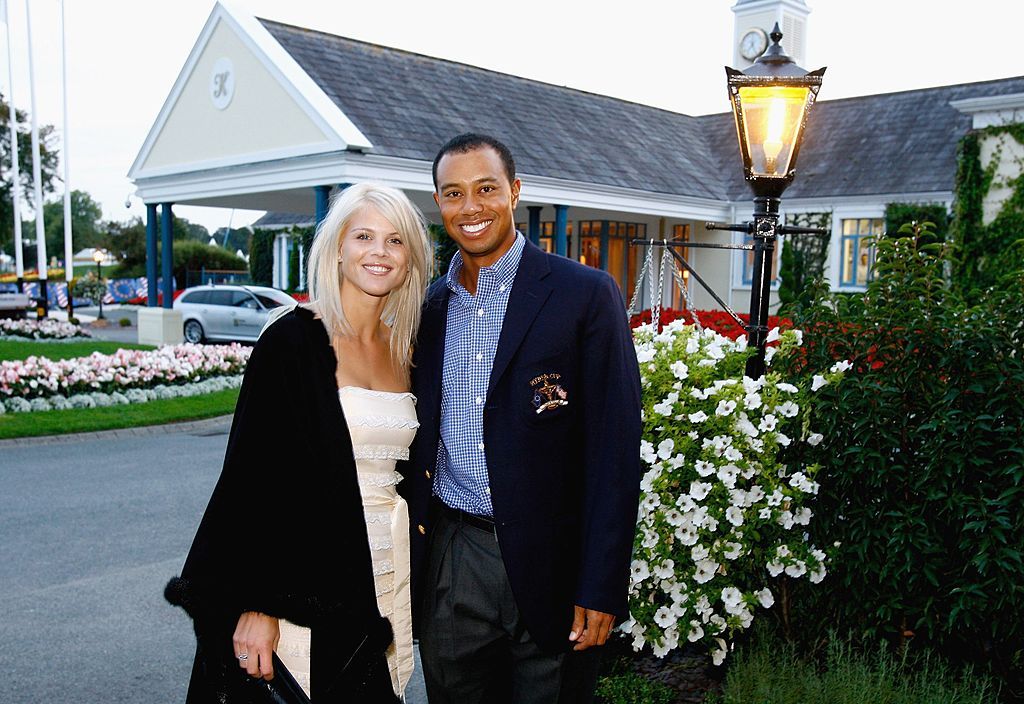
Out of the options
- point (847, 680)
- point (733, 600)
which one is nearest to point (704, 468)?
point (733, 600)

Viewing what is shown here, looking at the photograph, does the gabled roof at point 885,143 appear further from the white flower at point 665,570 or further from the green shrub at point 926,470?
the white flower at point 665,570

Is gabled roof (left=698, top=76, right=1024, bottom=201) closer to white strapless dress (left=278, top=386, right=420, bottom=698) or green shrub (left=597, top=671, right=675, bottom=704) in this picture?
green shrub (left=597, top=671, right=675, bottom=704)

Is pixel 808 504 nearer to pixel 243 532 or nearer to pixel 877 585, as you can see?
pixel 877 585

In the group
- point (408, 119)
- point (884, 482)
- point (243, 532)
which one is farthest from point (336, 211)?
point (408, 119)

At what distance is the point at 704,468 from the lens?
3588 mm

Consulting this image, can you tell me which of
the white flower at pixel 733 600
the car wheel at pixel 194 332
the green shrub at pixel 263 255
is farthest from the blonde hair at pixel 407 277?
the green shrub at pixel 263 255

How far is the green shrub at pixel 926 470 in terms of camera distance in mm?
3270

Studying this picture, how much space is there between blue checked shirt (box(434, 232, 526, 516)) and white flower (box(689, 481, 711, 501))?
1.29 m

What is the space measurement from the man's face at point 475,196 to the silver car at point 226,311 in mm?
19151

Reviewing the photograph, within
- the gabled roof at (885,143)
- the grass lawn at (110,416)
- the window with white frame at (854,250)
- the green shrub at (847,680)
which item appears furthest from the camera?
the window with white frame at (854,250)

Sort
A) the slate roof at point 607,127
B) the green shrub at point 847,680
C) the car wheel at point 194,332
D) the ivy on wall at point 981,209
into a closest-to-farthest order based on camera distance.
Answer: the green shrub at point 847,680 < the ivy on wall at point 981,209 < the slate roof at point 607,127 < the car wheel at point 194,332

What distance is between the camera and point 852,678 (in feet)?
11.1

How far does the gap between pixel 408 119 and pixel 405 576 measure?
15.4 m

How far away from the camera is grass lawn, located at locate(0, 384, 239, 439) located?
10.3 metres
